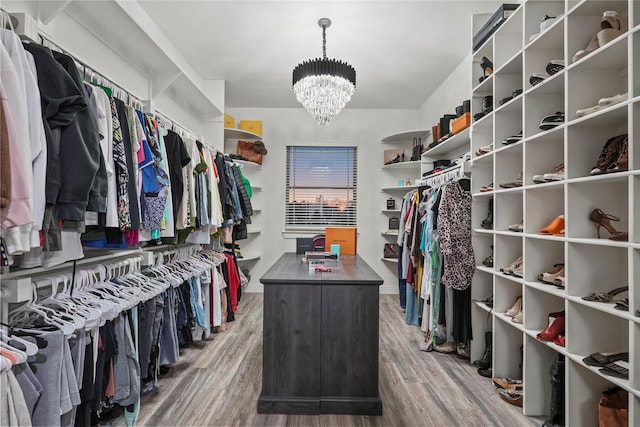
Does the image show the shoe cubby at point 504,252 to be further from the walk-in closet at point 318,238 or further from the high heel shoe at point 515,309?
the high heel shoe at point 515,309

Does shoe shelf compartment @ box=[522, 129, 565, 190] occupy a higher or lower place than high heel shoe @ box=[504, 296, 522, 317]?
higher

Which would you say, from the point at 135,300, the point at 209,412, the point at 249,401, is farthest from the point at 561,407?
the point at 135,300

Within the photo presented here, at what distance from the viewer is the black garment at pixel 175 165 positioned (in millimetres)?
2574

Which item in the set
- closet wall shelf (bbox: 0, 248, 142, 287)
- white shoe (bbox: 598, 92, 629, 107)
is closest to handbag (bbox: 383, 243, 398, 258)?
closet wall shelf (bbox: 0, 248, 142, 287)

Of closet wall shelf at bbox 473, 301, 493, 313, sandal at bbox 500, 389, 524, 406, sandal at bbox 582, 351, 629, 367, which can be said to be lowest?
sandal at bbox 500, 389, 524, 406

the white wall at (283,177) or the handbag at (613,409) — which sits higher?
the white wall at (283,177)

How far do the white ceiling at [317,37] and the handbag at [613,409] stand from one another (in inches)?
110

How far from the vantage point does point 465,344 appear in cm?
309

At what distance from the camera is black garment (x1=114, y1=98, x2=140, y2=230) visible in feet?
6.31

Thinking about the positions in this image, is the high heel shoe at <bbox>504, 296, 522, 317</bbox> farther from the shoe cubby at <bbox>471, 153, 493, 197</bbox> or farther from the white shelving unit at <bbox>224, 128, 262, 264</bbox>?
the white shelving unit at <bbox>224, 128, 262, 264</bbox>

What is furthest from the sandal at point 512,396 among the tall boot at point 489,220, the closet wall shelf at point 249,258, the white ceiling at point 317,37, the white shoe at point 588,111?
the closet wall shelf at point 249,258

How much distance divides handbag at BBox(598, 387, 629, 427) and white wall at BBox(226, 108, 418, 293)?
3.95m

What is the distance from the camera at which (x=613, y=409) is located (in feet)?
5.52

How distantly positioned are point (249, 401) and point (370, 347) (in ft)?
2.79
